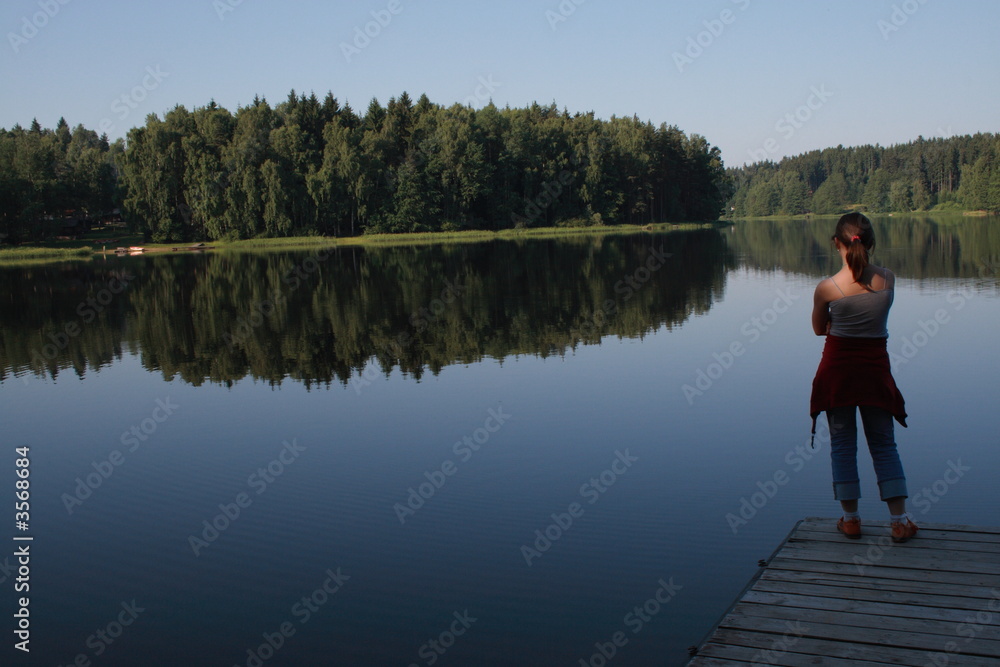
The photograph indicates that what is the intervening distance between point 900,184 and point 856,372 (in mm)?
161356

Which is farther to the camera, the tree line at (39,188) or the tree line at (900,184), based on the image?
the tree line at (900,184)

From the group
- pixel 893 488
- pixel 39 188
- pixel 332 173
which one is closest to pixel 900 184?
pixel 332 173

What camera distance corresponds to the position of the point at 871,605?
4.73 meters

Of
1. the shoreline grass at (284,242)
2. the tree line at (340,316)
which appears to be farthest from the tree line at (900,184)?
the tree line at (340,316)

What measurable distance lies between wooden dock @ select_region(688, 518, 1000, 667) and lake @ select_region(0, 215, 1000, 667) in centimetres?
98

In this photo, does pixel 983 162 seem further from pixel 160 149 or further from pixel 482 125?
pixel 160 149

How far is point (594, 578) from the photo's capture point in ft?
22.2

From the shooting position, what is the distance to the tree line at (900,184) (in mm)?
120375

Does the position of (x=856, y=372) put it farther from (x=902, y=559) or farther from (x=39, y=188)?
(x=39, y=188)

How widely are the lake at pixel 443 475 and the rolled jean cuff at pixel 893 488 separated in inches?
54.3

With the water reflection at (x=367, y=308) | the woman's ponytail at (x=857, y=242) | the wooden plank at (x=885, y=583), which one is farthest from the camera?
the water reflection at (x=367, y=308)

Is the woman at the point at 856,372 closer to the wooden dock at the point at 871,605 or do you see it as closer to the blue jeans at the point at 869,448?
the blue jeans at the point at 869,448

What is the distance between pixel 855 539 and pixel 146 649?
509 cm

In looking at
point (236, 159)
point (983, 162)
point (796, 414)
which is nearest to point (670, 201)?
point (983, 162)
